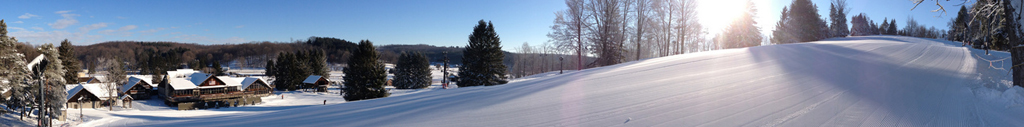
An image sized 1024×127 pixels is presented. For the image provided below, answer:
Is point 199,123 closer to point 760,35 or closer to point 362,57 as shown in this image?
point 362,57

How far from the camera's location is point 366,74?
2312 cm

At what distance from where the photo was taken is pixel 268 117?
6.54 meters

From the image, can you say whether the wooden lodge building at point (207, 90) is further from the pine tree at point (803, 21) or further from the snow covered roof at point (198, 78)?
the pine tree at point (803, 21)

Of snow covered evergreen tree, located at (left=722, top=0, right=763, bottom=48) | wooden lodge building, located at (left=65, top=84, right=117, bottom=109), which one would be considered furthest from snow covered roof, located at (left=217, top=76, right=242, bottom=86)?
snow covered evergreen tree, located at (left=722, top=0, right=763, bottom=48)

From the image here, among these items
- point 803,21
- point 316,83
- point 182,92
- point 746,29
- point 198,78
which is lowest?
point 316,83

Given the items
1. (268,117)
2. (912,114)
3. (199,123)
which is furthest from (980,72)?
(199,123)

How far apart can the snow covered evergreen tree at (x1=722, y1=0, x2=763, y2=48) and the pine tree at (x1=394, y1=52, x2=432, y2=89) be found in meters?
34.5

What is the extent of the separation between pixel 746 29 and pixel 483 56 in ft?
70.3

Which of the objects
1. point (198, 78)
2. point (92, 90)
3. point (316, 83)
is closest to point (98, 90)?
point (92, 90)

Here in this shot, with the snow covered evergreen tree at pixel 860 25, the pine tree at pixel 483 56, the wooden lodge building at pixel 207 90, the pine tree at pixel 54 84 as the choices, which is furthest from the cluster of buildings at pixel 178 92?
the snow covered evergreen tree at pixel 860 25

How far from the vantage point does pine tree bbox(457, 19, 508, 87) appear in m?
25.5

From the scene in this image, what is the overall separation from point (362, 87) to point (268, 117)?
1713cm

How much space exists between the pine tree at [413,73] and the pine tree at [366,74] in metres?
25.4

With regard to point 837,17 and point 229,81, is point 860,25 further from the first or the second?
point 229,81
